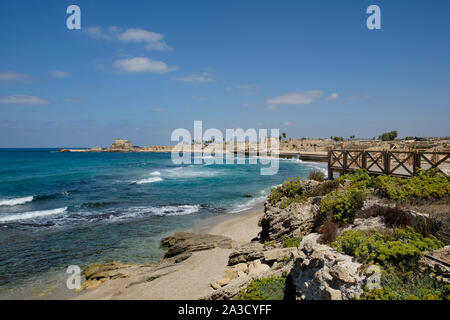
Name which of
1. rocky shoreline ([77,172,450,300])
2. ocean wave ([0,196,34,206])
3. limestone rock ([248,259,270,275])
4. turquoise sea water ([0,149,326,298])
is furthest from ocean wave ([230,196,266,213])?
ocean wave ([0,196,34,206])

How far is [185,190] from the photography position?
3111cm

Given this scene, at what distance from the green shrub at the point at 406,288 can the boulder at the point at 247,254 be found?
5.83 metres

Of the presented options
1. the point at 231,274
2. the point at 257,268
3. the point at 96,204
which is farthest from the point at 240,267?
the point at 96,204

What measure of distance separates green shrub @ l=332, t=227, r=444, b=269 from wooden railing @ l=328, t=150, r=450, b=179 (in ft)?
26.2

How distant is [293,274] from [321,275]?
54.8 inches

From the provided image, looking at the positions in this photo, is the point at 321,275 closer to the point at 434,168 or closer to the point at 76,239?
the point at 434,168

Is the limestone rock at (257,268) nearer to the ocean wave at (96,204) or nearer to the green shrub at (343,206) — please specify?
the green shrub at (343,206)

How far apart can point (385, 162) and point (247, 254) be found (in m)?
9.24

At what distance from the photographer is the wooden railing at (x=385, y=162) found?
1262 centimetres

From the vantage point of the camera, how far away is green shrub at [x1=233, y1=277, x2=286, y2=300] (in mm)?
6104

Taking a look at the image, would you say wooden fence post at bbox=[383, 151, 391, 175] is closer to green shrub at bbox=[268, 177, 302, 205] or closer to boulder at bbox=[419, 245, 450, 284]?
green shrub at bbox=[268, 177, 302, 205]

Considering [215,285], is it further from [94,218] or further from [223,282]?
[94,218]

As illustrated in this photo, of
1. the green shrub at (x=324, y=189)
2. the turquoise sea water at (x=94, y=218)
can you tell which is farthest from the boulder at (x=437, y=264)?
the turquoise sea water at (x=94, y=218)

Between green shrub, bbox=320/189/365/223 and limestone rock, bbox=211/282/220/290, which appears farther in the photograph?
limestone rock, bbox=211/282/220/290
